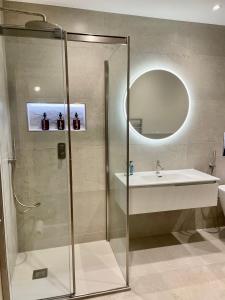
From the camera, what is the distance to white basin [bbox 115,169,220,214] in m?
2.05

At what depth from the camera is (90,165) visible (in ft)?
7.97

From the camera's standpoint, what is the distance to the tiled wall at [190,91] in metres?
2.29

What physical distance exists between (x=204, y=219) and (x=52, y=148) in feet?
7.10

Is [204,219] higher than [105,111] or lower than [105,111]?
lower

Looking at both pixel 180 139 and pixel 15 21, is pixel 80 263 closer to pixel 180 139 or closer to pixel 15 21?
pixel 180 139

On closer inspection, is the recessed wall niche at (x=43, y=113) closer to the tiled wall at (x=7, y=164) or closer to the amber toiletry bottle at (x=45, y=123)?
the amber toiletry bottle at (x=45, y=123)

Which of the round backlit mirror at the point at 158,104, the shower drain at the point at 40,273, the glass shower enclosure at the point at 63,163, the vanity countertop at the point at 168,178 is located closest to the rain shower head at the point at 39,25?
the glass shower enclosure at the point at 63,163

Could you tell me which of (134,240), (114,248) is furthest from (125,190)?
(134,240)

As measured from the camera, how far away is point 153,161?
8.43ft

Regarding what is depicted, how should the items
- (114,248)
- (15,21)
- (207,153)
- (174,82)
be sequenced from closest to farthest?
(15,21)
(114,248)
(174,82)
(207,153)

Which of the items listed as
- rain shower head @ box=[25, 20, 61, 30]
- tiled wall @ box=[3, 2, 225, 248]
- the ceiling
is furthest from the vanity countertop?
the ceiling

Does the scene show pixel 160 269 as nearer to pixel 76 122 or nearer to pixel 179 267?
pixel 179 267

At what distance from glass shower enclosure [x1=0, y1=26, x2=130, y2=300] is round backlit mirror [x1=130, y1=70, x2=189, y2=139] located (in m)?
0.22

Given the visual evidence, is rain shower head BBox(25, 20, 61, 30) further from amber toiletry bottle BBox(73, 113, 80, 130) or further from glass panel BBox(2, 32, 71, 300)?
amber toiletry bottle BBox(73, 113, 80, 130)
